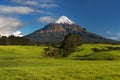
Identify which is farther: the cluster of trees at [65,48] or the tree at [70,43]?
the tree at [70,43]

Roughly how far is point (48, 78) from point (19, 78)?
2.52 metres

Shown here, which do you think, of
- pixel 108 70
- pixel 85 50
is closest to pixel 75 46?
pixel 85 50

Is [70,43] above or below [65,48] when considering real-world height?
above

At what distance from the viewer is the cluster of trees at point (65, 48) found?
132 m

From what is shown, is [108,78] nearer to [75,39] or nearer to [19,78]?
[19,78]

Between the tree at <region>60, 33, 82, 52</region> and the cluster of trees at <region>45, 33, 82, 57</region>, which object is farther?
the tree at <region>60, 33, 82, 52</region>

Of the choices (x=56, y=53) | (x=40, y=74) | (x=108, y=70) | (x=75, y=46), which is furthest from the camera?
(x=75, y=46)

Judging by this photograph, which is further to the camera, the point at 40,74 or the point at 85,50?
the point at 85,50

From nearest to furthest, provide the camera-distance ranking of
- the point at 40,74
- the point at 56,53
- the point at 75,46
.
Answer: the point at 40,74 < the point at 56,53 < the point at 75,46

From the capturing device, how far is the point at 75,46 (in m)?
154

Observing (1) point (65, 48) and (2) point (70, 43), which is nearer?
(1) point (65, 48)

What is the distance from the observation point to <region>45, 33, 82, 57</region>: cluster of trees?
434ft

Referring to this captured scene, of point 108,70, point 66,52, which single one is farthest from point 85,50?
point 108,70

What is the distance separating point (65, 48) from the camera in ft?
482
